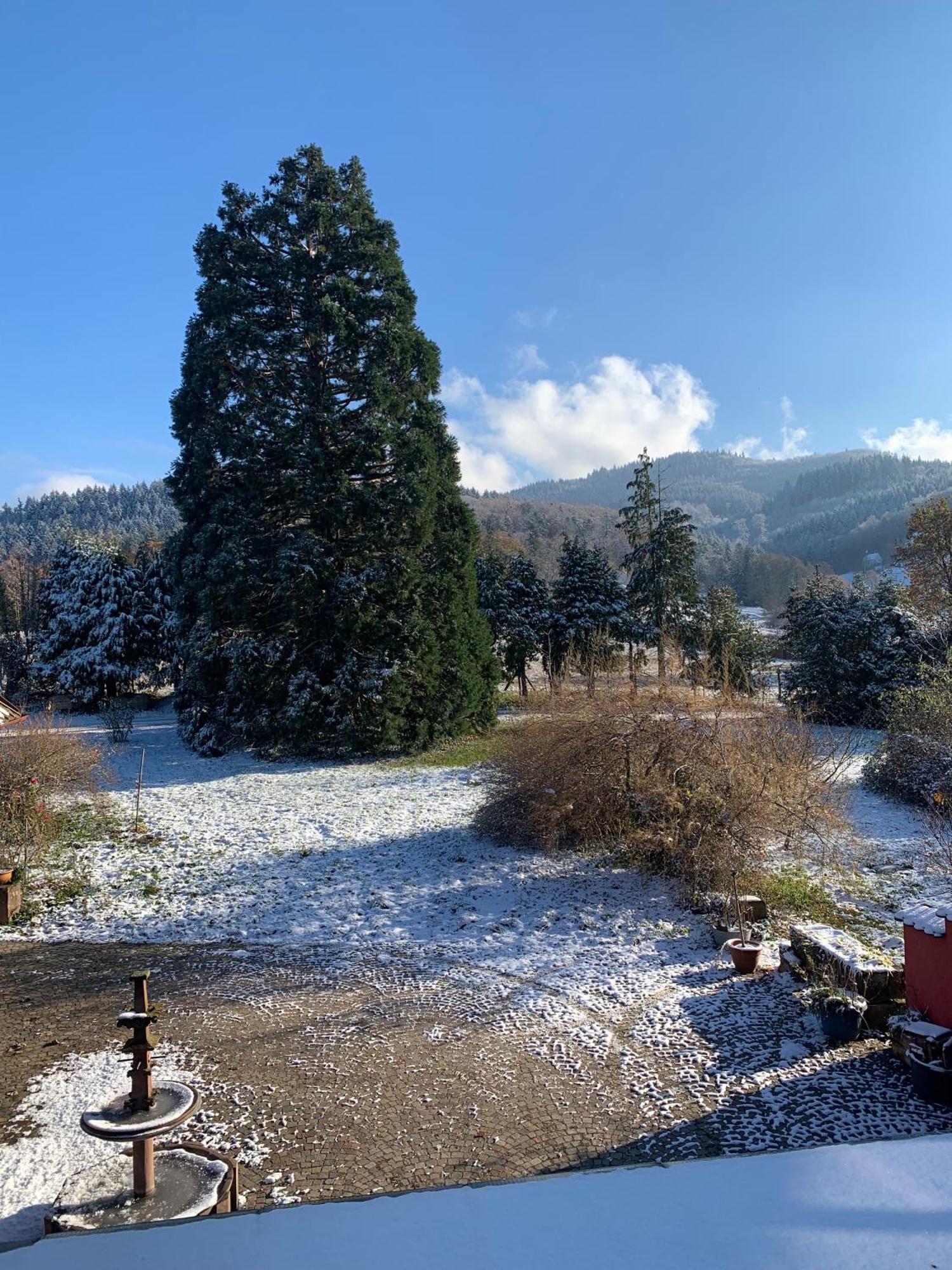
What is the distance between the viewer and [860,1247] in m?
2.23

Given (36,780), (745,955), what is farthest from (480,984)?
(36,780)

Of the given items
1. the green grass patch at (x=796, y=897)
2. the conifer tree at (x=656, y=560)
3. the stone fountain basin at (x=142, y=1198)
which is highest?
the conifer tree at (x=656, y=560)

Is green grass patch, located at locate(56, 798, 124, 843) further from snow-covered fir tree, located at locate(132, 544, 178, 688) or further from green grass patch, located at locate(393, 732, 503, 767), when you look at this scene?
A: snow-covered fir tree, located at locate(132, 544, 178, 688)

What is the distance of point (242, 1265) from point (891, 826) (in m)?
12.4

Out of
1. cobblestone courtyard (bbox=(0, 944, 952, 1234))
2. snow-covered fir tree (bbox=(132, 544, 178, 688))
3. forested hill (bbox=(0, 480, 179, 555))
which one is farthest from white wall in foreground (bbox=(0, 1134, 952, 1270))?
forested hill (bbox=(0, 480, 179, 555))

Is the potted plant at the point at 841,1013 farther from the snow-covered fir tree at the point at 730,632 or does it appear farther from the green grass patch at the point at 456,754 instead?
the snow-covered fir tree at the point at 730,632

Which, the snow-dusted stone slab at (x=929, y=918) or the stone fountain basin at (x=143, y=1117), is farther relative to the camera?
the snow-dusted stone slab at (x=929, y=918)

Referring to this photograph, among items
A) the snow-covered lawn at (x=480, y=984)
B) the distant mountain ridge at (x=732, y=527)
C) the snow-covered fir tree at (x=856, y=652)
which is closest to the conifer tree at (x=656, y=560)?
the snow-covered fir tree at (x=856, y=652)

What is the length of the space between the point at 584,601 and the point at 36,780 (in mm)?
22672

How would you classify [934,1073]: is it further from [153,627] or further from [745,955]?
[153,627]

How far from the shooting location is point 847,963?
5.77 m

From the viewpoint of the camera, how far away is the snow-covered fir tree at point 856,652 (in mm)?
23297

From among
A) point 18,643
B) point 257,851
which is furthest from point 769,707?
point 18,643

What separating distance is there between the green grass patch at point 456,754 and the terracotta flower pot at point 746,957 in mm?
8698
